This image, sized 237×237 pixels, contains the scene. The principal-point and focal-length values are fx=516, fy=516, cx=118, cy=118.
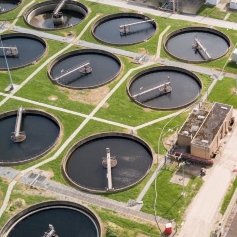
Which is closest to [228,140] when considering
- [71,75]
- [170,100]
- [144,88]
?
[170,100]

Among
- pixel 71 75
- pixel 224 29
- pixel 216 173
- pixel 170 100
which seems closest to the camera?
pixel 216 173

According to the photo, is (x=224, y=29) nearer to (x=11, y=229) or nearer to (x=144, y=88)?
(x=144, y=88)

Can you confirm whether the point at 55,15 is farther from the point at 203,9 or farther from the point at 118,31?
the point at 203,9

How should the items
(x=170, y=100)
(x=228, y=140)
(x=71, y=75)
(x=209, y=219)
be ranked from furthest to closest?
(x=71, y=75), (x=170, y=100), (x=228, y=140), (x=209, y=219)

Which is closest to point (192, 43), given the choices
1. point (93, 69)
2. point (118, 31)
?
point (118, 31)

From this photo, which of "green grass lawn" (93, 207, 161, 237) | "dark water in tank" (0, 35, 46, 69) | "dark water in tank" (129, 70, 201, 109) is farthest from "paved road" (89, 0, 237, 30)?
"green grass lawn" (93, 207, 161, 237)
